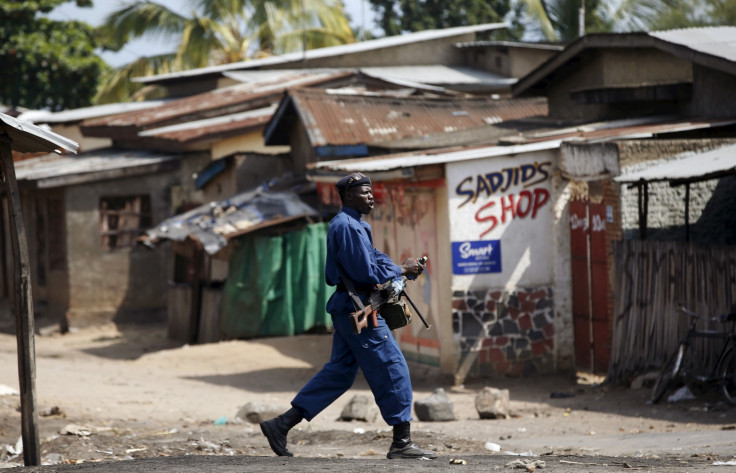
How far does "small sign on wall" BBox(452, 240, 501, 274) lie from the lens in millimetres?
12266

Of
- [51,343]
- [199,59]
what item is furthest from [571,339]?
[199,59]

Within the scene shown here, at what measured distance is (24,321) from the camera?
7238mm

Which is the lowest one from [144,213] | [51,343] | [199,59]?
[51,343]

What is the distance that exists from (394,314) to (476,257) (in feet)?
17.6

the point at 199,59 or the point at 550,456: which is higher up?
the point at 199,59

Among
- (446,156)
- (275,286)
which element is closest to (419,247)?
(446,156)

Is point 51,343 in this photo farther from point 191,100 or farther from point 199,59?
point 199,59

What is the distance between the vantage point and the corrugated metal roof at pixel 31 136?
689 cm

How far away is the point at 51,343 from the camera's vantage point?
18562 mm

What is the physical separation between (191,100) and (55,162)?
3.64m

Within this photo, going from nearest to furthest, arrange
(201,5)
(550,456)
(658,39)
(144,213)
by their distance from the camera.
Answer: (550,456) < (658,39) < (144,213) < (201,5)

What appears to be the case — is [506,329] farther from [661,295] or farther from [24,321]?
[24,321]

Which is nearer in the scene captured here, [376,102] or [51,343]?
[376,102]

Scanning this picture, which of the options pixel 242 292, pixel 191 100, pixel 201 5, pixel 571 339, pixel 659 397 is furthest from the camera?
pixel 201 5
